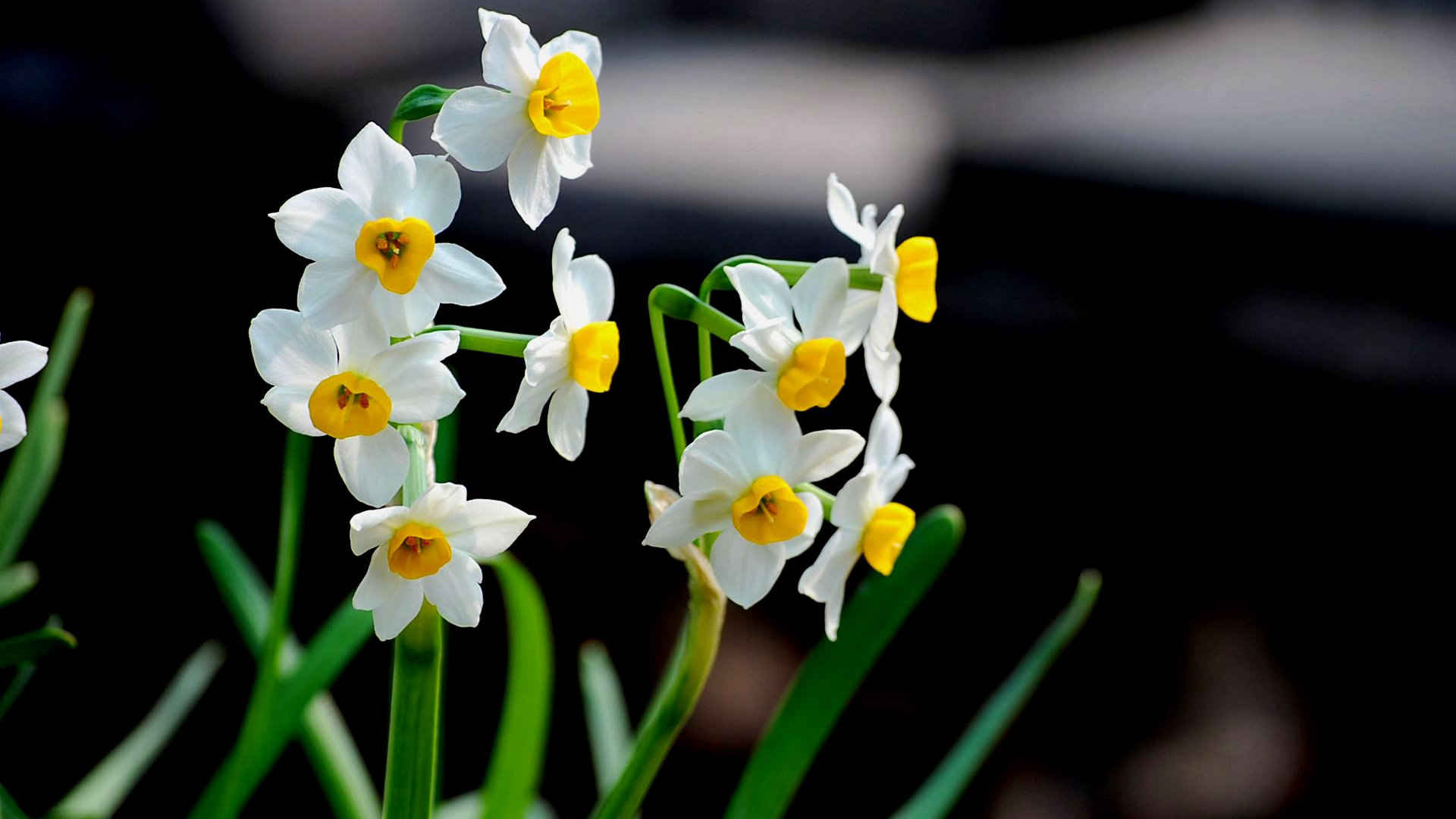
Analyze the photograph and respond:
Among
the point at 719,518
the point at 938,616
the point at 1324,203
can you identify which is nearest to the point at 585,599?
the point at 938,616

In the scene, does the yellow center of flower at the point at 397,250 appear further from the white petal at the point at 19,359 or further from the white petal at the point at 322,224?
the white petal at the point at 19,359

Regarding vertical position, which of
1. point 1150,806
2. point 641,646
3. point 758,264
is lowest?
point 1150,806

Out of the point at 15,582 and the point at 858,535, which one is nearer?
the point at 858,535

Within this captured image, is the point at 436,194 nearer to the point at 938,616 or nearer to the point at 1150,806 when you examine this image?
the point at 938,616

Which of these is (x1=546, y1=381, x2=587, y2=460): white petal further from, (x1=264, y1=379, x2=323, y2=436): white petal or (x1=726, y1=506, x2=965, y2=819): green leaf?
(x1=726, y1=506, x2=965, y2=819): green leaf

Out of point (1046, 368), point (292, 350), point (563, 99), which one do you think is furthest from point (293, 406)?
point (1046, 368)

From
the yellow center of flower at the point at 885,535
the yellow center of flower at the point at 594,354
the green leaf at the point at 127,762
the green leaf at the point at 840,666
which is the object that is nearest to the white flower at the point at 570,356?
the yellow center of flower at the point at 594,354

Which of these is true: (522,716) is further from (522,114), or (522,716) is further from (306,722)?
(522,114)
